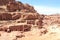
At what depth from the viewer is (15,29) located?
29.9 m

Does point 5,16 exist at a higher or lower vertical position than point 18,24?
higher

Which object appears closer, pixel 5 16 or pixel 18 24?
pixel 18 24

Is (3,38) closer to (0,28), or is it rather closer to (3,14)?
(0,28)

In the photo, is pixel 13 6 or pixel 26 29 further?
pixel 13 6

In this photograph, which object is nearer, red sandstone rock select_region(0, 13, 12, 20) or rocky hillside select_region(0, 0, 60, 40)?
rocky hillside select_region(0, 0, 60, 40)

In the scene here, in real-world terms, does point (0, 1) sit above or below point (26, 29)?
above

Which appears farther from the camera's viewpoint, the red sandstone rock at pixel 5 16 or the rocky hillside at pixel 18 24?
the red sandstone rock at pixel 5 16

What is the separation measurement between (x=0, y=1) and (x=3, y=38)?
28903mm

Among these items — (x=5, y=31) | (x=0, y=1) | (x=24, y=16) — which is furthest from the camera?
(x=0, y=1)

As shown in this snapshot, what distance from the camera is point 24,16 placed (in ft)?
128

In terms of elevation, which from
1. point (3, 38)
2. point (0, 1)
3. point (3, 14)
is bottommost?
point (3, 38)

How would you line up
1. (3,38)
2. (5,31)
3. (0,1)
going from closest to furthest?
1. (3,38)
2. (5,31)
3. (0,1)

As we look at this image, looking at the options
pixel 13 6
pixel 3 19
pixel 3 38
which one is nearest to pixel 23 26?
pixel 3 38

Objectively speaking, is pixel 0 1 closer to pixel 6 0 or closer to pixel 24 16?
pixel 6 0
